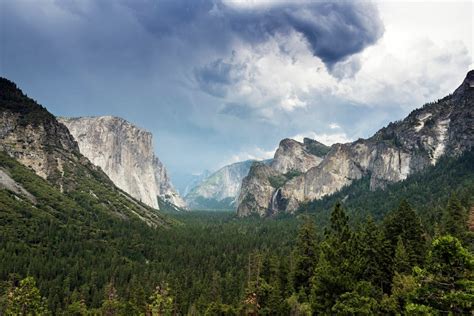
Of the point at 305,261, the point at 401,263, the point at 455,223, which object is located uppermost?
the point at 455,223

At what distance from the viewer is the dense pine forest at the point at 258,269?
26363mm

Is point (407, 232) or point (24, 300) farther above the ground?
point (407, 232)

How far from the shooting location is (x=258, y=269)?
2682 inches

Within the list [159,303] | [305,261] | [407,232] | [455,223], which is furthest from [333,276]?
[455,223]

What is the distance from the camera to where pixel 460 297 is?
21.8 metres

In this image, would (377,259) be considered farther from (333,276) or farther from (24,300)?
(24,300)

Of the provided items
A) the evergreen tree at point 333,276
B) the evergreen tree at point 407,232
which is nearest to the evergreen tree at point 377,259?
the evergreen tree at point 407,232

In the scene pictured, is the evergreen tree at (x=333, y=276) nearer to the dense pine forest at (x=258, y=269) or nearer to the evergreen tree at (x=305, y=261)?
the dense pine forest at (x=258, y=269)

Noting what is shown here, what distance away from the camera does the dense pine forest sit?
86.5 feet

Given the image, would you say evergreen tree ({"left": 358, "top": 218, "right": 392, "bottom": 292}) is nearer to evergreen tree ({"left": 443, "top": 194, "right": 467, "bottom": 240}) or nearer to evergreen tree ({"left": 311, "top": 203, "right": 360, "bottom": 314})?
evergreen tree ({"left": 311, "top": 203, "right": 360, "bottom": 314})

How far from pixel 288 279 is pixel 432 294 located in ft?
192

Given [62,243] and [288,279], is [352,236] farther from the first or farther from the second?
[62,243]

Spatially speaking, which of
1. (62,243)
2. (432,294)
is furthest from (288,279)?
(62,243)

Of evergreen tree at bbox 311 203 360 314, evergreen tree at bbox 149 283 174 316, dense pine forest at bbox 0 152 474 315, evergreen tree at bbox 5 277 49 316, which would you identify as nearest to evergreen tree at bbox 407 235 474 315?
dense pine forest at bbox 0 152 474 315
